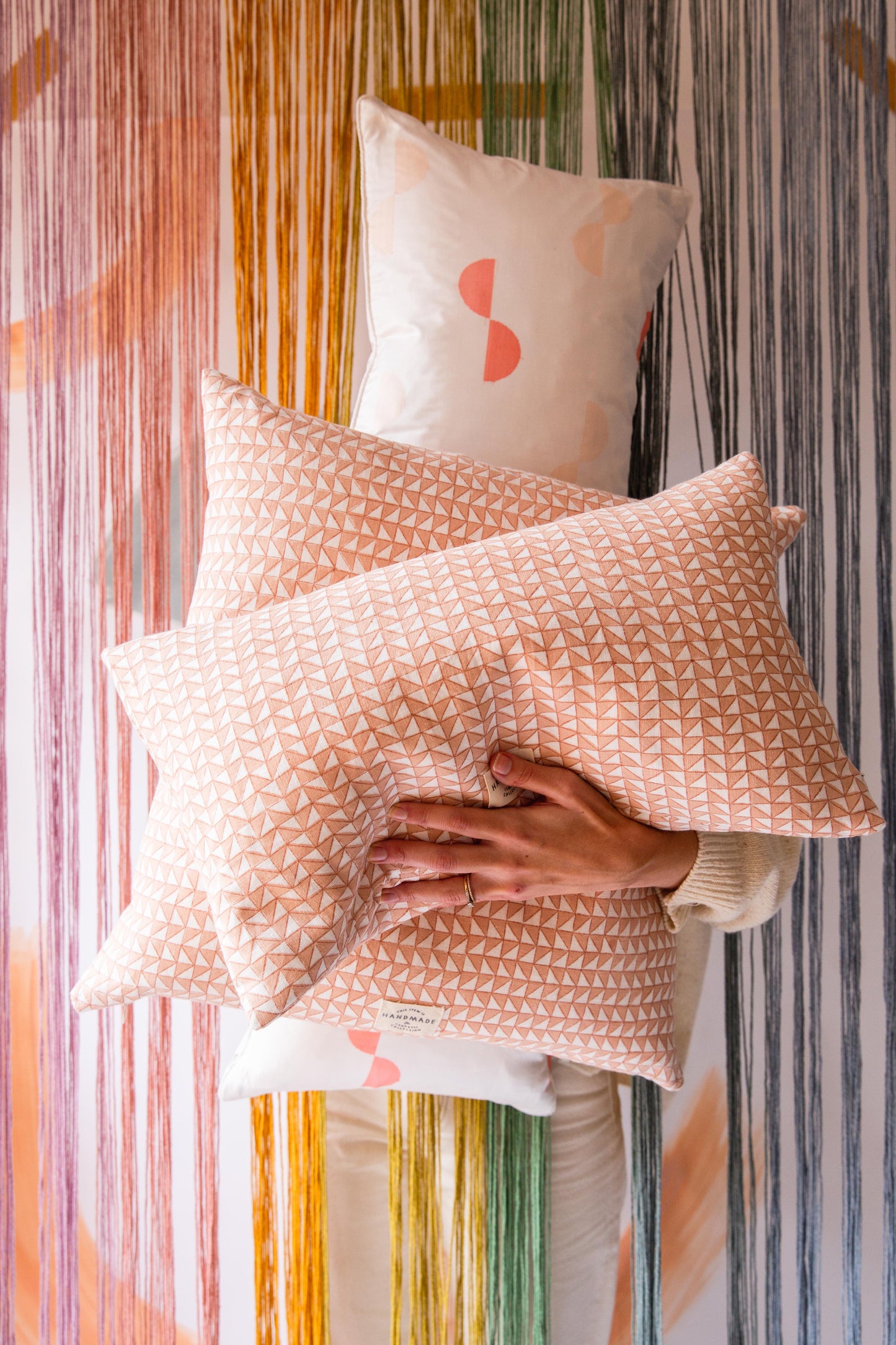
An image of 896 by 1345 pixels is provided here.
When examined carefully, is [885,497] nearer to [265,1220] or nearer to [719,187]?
[719,187]

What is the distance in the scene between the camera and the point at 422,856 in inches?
26.6

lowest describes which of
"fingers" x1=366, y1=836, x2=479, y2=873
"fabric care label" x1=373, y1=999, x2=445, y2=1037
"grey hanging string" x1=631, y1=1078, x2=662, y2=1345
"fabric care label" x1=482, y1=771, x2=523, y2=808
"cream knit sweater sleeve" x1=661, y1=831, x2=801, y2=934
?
"grey hanging string" x1=631, y1=1078, x2=662, y2=1345

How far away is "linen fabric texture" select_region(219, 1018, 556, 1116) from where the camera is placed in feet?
2.87

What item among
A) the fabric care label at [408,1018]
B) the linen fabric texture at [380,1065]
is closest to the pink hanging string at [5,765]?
the linen fabric texture at [380,1065]

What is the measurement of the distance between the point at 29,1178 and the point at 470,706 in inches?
42.9

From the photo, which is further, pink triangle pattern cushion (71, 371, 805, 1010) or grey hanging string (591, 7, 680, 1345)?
grey hanging string (591, 7, 680, 1345)

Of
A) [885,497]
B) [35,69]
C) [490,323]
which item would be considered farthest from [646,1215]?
[35,69]

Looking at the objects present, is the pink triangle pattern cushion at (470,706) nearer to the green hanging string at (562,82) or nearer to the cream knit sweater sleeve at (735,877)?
the cream knit sweater sleeve at (735,877)

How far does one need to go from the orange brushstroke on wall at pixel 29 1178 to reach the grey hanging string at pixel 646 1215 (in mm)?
636

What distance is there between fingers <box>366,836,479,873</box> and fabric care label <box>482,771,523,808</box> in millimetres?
46

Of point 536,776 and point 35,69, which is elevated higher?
point 35,69

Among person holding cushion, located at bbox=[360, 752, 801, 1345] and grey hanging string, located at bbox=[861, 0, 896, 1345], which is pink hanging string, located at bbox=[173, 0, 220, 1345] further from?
grey hanging string, located at bbox=[861, 0, 896, 1345]

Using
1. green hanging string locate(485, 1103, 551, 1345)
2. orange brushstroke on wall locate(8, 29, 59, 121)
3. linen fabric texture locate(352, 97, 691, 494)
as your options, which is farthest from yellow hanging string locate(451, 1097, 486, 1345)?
orange brushstroke on wall locate(8, 29, 59, 121)

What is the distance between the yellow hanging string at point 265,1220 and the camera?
1113 mm
